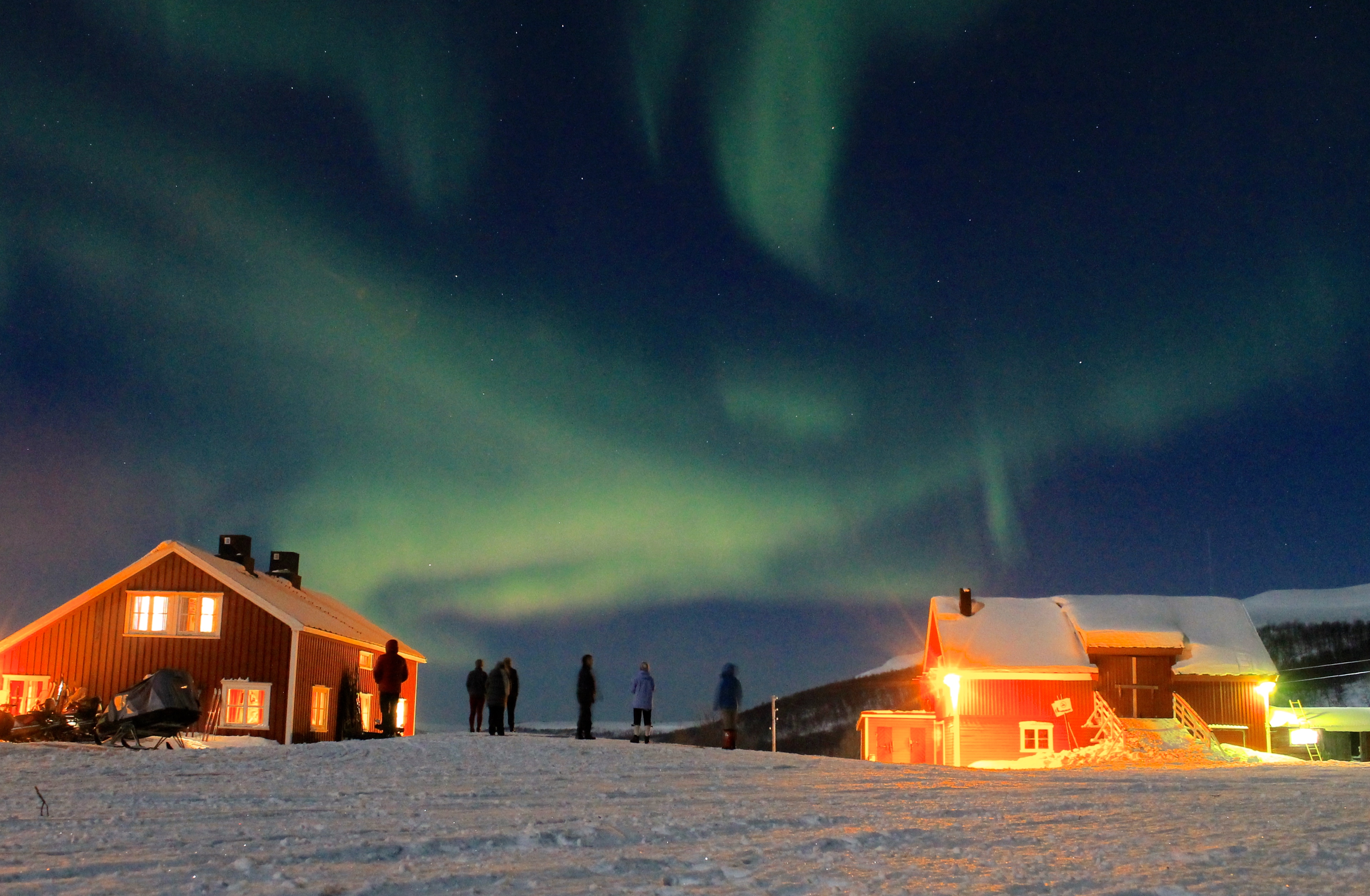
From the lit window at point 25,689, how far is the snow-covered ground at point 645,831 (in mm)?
18726

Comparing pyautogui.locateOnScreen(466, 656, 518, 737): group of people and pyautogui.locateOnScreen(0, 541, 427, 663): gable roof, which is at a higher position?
pyautogui.locateOnScreen(0, 541, 427, 663): gable roof

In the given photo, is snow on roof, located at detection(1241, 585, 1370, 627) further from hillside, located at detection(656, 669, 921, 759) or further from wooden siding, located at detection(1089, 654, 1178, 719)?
wooden siding, located at detection(1089, 654, 1178, 719)

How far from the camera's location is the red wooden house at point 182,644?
30.8 metres

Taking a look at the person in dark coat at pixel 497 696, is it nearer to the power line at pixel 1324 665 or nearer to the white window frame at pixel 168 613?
the white window frame at pixel 168 613

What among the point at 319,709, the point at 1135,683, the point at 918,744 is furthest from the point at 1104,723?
the point at 319,709

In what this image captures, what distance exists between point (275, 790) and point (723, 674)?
37.9ft

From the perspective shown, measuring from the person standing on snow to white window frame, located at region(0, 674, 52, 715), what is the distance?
20031 millimetres

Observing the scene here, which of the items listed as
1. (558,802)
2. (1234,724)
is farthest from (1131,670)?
(558,802)

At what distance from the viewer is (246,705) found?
101ft

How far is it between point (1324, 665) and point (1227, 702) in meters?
61.4

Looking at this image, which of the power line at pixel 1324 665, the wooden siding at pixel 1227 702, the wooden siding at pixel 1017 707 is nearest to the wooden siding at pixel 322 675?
the wooden siding at pixel 1017 707

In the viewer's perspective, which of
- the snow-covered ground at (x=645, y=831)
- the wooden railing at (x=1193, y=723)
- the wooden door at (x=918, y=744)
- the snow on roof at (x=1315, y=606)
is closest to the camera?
the snow-covered ground at (x=645, y=831)

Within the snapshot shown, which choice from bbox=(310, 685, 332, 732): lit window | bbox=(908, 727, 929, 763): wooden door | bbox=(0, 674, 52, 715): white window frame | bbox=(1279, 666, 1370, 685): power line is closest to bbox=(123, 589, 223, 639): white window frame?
bbox=(0, 674, 52, 715): white window frame

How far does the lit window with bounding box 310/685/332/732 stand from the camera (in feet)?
106
